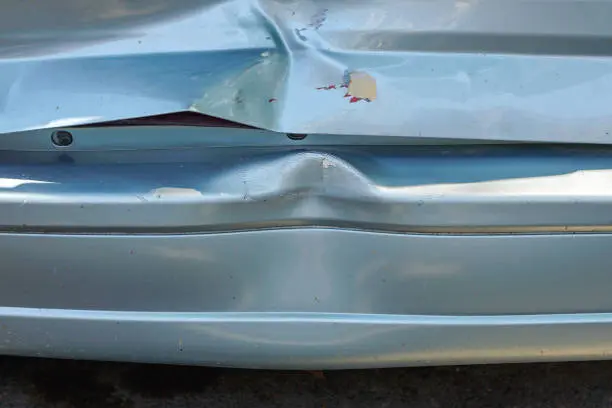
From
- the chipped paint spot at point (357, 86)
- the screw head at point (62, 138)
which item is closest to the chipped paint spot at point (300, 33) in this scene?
the chipped paint spot at point (357, 86)

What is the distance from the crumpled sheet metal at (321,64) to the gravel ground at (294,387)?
99 centimetres

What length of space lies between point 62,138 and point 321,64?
1.71 feet

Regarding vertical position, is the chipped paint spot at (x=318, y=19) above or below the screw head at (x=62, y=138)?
above

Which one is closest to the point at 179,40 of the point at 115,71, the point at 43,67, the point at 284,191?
the point at 115,71

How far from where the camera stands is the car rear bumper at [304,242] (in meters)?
1.21

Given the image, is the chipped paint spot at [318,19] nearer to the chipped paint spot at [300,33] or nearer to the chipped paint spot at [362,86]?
the chipped paint spot at [300,33]

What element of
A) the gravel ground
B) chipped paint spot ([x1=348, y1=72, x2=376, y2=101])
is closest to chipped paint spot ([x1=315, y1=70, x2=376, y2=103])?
chipped paint spot ([x1=348, y1=72, x2=376, y2=101])

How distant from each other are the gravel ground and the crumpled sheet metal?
3.26ft

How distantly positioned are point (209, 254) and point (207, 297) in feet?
0.33

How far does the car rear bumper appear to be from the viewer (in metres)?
1.21

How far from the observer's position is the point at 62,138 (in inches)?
50.3

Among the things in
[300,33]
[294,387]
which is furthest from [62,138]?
[294,387]

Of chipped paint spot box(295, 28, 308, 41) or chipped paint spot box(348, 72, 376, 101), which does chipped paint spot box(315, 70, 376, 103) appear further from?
chipped paint spot box(295, 28, 308, 41)

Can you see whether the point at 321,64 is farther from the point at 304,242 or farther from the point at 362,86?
the point at 304,242
